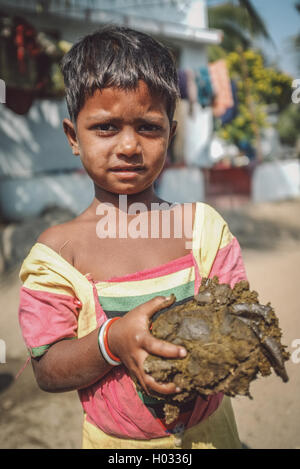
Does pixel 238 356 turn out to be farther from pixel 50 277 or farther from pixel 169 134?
pixel 169 134

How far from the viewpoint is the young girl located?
3.70 feet

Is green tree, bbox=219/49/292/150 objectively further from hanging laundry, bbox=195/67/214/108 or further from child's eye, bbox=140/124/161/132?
child's eye, bbox=140/124/161/132

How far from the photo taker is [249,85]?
13.6 m

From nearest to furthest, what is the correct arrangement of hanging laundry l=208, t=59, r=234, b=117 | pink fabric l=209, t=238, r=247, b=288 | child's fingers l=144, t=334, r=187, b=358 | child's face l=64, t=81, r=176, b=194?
child's fingers l=144, t=334, r=187, b=358 < child's face l=64, t=81, r=176, b=194 < pink fabric l=209, t=238, r=247, b=288 < hanging laundry l=208, t=59, r=234, b=117

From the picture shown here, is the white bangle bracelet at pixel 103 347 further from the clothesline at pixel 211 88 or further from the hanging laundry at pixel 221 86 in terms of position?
the hanging laundry at pixel 221 86

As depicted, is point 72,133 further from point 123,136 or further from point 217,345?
point 217,345

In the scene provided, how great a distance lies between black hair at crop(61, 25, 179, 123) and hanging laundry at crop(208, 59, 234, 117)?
302 inches

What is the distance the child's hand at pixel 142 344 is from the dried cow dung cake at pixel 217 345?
0.07 ft

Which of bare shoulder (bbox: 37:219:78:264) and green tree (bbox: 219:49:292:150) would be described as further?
green tree (bbox: 219:49:292:150)

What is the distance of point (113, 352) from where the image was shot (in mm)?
1026

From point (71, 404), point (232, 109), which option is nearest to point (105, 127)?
point (71, 404)

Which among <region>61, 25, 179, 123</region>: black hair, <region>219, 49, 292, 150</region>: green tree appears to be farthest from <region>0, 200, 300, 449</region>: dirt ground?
<region>219, 49, 292, 150</region>: green tree

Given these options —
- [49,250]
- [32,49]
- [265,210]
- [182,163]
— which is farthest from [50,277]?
[265,210]

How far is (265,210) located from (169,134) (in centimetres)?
969
